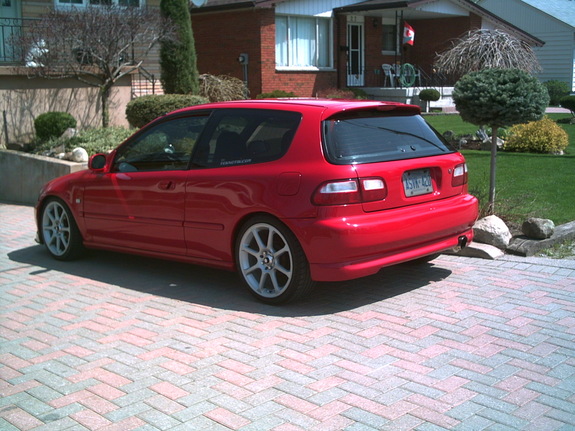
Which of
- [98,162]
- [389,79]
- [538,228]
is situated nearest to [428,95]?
[389,79]

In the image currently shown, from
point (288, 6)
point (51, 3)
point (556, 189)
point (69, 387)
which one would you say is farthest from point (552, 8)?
point (69, 387)

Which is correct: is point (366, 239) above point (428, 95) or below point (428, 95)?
below

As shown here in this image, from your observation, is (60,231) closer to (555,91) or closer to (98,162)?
(98,162)

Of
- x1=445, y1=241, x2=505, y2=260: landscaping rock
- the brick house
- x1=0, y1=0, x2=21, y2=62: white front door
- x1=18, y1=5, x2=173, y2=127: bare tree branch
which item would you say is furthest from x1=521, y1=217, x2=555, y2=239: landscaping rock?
the brick house

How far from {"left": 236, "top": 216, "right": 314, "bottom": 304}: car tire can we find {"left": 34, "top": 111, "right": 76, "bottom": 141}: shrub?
29.1 ft

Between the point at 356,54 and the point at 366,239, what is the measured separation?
77.8ft

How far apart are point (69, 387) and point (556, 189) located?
316 inches

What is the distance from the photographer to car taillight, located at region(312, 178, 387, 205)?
556cm

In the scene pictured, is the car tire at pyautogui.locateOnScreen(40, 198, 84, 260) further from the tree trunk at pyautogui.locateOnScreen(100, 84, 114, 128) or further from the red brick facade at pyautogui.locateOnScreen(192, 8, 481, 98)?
the red brick facade at pyautogui.locateOnScreen(192, 8, 481, 98)

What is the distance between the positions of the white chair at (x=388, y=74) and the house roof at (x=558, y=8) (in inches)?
601

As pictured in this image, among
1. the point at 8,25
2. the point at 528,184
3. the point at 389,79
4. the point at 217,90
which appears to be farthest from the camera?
the point at 389,79

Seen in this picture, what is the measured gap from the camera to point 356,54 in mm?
28312

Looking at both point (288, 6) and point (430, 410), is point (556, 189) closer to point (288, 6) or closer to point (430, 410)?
point (430, 410)

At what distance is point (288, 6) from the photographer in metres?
24.0
